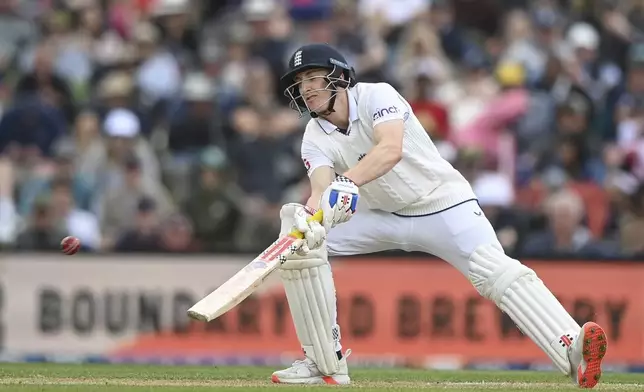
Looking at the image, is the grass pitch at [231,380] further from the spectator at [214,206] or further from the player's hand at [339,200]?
the spectator at [214,206]

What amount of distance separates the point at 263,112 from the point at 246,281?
7.01 m

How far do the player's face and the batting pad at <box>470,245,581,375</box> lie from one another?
1259 mm

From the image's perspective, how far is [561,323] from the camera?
786cm

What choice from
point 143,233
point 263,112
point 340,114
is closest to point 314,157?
point 340,114

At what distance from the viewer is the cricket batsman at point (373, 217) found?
7859mm

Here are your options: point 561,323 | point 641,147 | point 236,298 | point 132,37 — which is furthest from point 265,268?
point 132,37

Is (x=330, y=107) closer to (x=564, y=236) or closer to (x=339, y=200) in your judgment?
(x=339, y=200)

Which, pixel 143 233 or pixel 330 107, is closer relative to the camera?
pixel 330 107

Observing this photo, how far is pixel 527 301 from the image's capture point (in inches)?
313

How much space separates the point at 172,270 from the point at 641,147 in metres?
5.00

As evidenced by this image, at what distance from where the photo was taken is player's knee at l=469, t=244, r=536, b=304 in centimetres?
798

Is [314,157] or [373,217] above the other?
[314,157]

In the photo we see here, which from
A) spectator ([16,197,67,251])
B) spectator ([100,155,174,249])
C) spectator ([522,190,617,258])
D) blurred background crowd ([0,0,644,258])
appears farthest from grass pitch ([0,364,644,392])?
spectator ([100,155,174,249])

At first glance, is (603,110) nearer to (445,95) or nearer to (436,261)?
(445,95)
